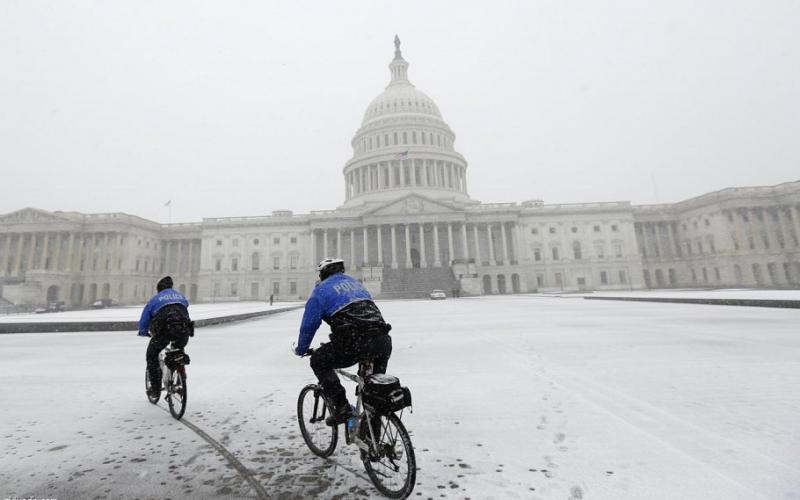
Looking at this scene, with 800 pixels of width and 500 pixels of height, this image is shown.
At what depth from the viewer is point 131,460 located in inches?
140

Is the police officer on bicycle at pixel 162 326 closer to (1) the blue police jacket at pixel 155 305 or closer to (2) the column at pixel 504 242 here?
(1) the blue police jacket at pixel 155 305

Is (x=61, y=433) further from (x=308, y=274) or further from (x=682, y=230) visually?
(x=682, y=230)

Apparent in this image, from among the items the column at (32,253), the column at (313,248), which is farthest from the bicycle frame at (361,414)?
the column at (32,253)

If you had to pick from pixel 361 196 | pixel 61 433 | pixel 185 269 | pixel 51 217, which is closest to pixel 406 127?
pixel 361 196

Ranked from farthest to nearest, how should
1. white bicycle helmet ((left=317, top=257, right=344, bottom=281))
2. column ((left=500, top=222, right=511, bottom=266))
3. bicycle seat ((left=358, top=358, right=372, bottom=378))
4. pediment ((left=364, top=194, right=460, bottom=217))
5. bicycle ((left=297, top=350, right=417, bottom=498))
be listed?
column ((left=500, top=222, right=511, bottom=266))
pediment ((left=364, top=194, right=460, bottom=217))
white bicycle helmet ((left=317, top=257, right=344, bottom=281))
bicycle seat ((left=358, top=358, right=372, bottom=378))
bicycle ((left=297, top=350, right=417, bottom=498))

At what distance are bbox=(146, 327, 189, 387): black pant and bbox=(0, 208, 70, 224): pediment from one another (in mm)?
77359

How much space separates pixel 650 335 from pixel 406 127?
7224cm

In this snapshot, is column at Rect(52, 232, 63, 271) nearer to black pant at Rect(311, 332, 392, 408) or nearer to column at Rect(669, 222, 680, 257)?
black pant at Rect(311, 332, 392, 408)

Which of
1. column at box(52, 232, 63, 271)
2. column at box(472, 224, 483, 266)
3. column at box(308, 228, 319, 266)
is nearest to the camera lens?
column at box(52, 232, 63, 271)

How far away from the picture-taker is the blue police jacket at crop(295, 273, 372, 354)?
3295 millimetres

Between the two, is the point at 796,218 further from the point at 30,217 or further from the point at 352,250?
the point at 30,217

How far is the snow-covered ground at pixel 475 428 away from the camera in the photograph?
2930mm

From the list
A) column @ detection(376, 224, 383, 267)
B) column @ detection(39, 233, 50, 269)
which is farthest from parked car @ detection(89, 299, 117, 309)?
column @ detection(376, 224, 383, 267)

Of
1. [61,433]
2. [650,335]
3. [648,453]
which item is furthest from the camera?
[650,335]
